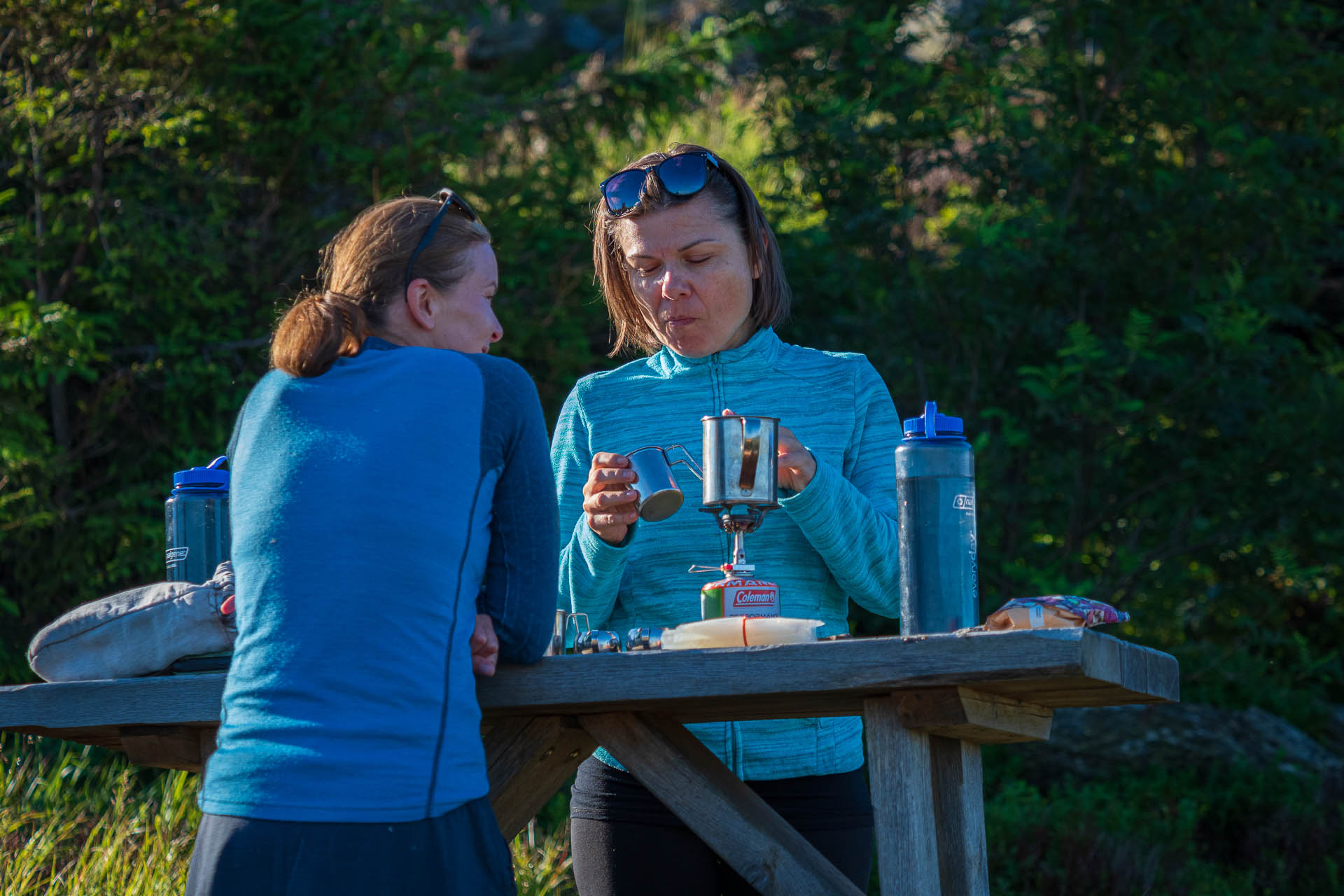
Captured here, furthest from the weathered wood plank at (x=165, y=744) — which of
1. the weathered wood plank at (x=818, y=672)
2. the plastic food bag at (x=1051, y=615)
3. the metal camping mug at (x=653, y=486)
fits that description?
the plastic food bag at (x=1051, y=615)

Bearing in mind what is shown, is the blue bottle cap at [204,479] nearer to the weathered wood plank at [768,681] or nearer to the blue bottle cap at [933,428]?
the weathered wood plank at [768,681]

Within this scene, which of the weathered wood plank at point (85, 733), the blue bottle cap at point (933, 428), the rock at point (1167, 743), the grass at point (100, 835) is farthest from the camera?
the rock at point (1167, 743)

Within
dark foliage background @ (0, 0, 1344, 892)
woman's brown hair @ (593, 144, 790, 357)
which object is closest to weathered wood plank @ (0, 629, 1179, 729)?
woman's brown hair @ (593, 144, 790, 357)

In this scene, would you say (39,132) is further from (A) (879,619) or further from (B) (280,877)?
(B) (280,877)

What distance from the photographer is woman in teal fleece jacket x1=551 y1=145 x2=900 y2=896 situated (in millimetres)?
2285

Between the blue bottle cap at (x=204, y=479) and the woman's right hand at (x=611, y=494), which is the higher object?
the blue bottle cap at (x=204, y=479)

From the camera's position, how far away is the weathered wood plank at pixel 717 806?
196 cm

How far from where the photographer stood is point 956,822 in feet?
6.68

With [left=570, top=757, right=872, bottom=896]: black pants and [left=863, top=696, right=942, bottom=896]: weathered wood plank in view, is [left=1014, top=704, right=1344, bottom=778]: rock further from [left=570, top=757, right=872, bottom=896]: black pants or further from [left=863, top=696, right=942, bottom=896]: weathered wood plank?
[left=863, top=696, right=942, bottom=896]: weathered wood plank

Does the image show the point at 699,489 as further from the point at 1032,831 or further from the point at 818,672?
the point at 1032,831

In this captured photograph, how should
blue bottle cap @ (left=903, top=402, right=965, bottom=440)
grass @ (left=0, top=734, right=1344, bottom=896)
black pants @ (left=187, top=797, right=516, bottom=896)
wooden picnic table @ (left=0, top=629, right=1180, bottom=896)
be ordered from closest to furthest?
black pants @ (left=187, top=797, right=516, bottom=896) < wooden picnic table @ (left=0, top=629, right=1180, bottom=896) < blue bottle cap @ (left=903, top=402, right=965, bottom=440) < grass @ (left=0, top=734, right=1344, bottom=896)

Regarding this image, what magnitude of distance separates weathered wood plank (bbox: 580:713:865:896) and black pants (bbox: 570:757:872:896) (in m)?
0.25

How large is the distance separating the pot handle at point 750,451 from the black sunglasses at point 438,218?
54 centimetres

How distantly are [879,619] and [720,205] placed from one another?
397 centimetres
